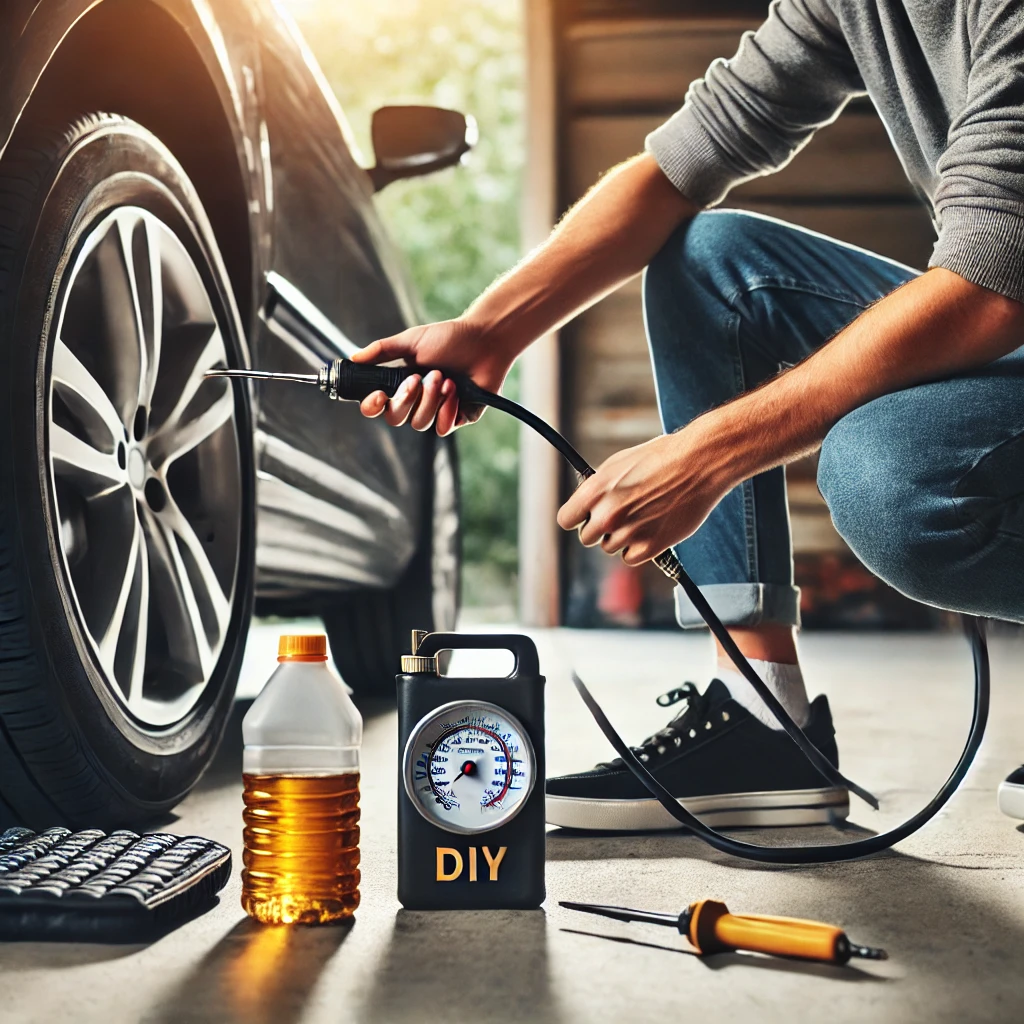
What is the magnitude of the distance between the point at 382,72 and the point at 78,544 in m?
9.38

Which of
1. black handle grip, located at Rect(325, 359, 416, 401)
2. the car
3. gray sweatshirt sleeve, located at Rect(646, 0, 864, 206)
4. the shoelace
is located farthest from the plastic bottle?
gray sweatshirt sleeve, located at Rect(646, 0, 864, 206)

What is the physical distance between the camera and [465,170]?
28.6ft

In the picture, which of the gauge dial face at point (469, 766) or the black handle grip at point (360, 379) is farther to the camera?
the black handle grip at point (360, 379)

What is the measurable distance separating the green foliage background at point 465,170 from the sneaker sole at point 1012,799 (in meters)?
Result: 6.35

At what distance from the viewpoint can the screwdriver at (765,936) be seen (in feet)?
2.43

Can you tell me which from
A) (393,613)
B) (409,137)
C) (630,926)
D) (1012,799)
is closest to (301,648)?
(630,926)

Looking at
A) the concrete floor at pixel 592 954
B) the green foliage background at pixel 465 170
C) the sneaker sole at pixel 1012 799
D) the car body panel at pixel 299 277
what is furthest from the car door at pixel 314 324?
the green foliage background at pixel 465 170

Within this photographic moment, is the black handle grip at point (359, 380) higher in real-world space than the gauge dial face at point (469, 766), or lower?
higher

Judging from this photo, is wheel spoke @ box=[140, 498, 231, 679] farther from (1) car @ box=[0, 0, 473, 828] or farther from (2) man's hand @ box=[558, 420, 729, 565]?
(2) man's hand @ box=[558, 420, 729, 565]

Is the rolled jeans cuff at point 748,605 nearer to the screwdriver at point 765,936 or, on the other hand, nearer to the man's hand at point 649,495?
the man's hand at point 649,495

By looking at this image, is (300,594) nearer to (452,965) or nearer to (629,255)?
(629,255)

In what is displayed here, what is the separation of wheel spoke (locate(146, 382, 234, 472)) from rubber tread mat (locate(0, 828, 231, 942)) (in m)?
0.38

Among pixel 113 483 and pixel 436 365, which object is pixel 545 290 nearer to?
pixel 436 365

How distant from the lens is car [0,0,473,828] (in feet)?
3.04
